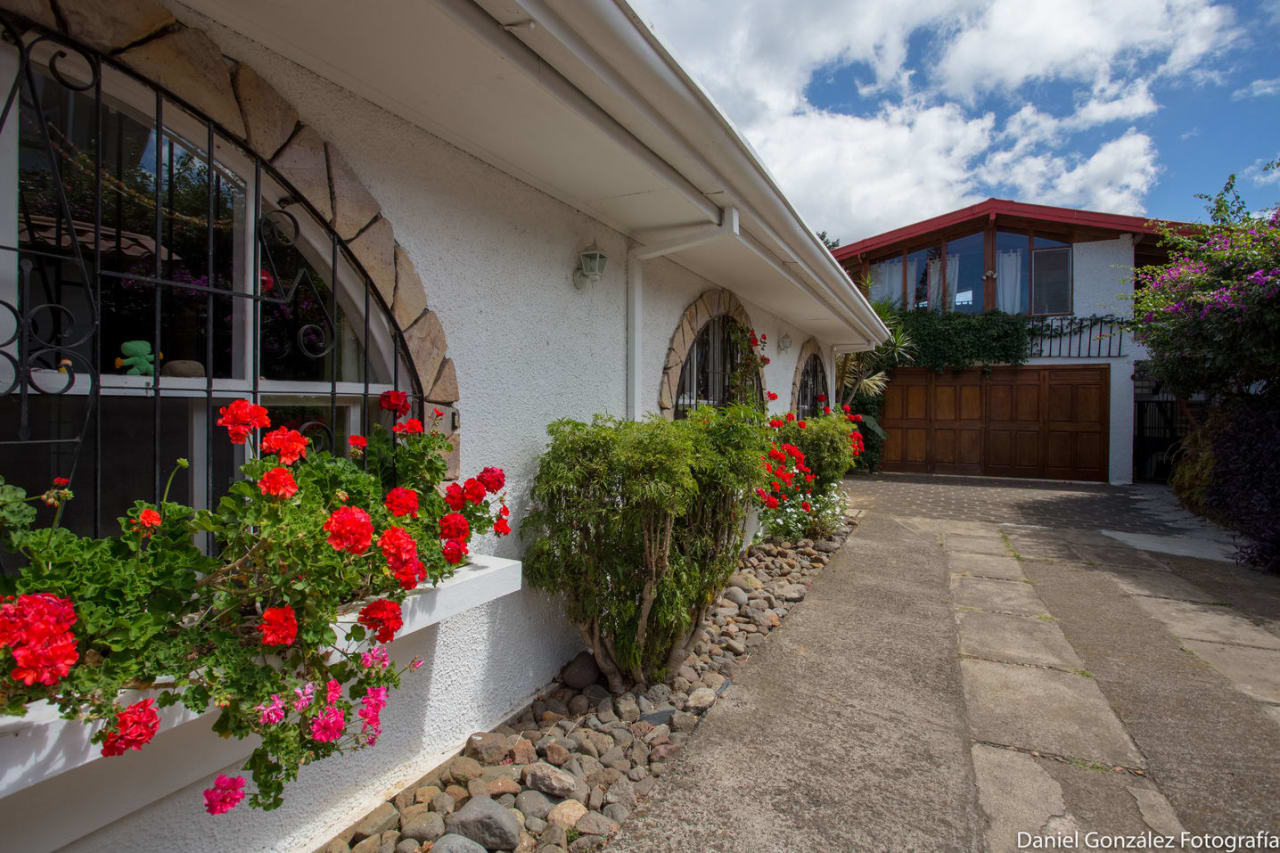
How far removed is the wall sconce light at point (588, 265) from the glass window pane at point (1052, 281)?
12819 mm

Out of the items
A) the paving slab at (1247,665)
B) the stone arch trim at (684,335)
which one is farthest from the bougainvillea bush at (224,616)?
the paving slab at (1247,665)

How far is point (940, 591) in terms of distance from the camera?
4.59m

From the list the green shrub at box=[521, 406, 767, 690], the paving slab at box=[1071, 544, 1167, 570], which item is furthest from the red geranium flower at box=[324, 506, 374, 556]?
the paving slab at box=[1071, 544, 1167, 570]

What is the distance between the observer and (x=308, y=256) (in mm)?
2051

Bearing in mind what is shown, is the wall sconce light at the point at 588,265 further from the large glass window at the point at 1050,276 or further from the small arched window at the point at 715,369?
the large glass window at the point at 1050,276

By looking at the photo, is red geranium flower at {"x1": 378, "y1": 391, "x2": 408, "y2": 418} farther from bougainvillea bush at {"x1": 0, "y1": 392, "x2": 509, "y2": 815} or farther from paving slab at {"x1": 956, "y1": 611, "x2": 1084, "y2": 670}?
paving slab at {"x1": 956, "y1": 611, "x2": 1084, "y2": 670}

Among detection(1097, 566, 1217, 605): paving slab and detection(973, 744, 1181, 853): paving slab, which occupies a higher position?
detection(1097, 566, 1217, 605): paving slab

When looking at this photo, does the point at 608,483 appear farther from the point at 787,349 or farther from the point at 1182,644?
the point at 787,349

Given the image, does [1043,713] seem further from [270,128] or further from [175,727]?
[270,128]

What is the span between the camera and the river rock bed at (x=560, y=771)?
1.97m

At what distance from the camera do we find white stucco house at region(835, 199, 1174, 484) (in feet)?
39.4

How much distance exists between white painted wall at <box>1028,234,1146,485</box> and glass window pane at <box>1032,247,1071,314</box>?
168 millimetres

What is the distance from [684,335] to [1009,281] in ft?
38.1

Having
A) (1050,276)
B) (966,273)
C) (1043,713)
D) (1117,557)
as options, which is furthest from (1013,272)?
(1043,713)
